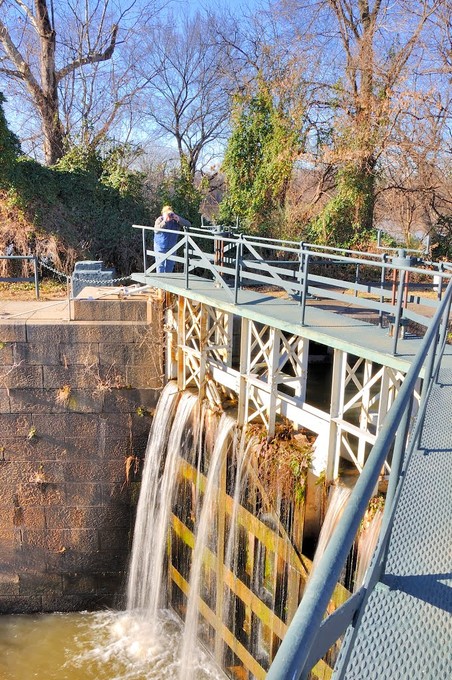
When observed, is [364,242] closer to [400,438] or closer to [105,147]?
[105,147]

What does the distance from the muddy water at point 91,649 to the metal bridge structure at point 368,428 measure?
411cm

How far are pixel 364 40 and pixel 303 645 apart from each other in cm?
1855

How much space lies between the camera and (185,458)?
31.4ft

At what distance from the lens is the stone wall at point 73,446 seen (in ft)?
32.3

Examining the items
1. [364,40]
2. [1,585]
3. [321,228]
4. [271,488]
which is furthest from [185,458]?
[364,40]

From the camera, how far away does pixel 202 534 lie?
9.15m

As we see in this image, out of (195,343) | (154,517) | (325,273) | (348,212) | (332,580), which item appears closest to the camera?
(332,580)

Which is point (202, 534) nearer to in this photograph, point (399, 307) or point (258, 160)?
point (399, 307)

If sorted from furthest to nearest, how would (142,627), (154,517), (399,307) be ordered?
(154,517) < (142,627) < (399,307)

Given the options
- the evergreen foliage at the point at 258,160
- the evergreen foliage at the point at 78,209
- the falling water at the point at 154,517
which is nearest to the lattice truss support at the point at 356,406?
the falling water at the point at 154,517

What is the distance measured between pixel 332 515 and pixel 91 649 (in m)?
5.56

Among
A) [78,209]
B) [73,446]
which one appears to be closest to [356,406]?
[73,446]

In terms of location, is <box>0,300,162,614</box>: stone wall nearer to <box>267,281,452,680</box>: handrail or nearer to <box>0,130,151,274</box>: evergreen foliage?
<box>0,130,151,274</box>: evergreen foliage

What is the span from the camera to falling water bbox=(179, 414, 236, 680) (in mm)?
8758
